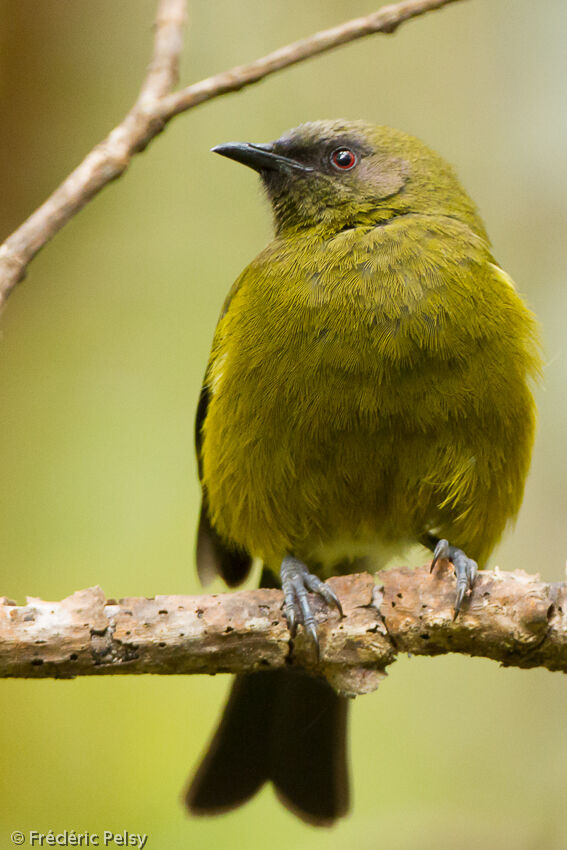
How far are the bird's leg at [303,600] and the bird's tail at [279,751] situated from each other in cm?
80

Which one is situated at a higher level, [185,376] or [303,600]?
[185,376]

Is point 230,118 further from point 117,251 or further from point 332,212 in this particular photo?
point 332,212

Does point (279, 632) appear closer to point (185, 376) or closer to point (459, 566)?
point (459, 566)

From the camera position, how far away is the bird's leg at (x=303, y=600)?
2945 mm

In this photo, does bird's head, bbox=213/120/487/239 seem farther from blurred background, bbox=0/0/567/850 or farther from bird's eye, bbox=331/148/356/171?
blurred background, bbox=0/0/567/850

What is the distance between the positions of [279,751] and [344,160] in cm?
229

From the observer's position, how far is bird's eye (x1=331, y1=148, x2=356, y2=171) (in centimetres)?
393

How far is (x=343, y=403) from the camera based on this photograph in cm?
329

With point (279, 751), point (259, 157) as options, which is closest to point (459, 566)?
point (279, 751)

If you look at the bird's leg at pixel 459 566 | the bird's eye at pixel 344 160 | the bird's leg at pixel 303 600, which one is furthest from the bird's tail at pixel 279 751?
the bird's eye at pixel 344 160

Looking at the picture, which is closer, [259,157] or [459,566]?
[459,566]

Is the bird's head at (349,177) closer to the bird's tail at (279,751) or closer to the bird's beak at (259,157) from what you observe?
the bird's beak at (259,157)

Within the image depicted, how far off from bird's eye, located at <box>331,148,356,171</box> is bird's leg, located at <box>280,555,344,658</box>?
5.22 feet

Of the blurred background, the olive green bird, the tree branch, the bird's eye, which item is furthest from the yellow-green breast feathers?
the blurred background
